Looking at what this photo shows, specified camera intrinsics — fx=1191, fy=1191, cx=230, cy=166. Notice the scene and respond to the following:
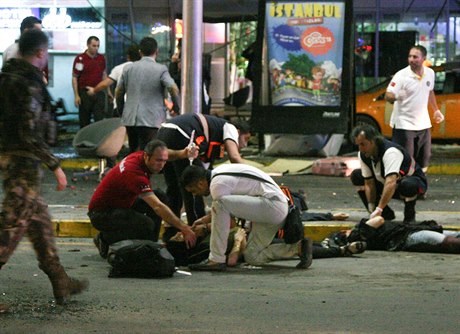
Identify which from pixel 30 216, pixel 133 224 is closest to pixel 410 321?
pixel 30 216

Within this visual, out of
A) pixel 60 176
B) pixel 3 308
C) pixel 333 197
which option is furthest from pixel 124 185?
pixel 333 197

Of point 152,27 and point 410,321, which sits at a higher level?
point 152,27

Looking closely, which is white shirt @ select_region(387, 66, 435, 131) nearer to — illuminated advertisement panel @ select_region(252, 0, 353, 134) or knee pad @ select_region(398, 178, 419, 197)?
knee pad @ select_region(398, 178, 419, 197)

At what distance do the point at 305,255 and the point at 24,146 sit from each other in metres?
3.08

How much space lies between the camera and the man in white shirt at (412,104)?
1393cm

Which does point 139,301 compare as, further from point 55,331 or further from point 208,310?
point 55,331

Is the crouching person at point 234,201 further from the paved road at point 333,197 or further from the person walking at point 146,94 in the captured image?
the person walking at point 146,94

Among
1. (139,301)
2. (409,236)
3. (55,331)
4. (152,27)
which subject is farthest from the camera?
(152,27)

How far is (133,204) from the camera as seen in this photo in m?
10.1

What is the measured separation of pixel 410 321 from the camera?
24.8 feet

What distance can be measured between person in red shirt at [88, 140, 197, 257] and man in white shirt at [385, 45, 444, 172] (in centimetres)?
453

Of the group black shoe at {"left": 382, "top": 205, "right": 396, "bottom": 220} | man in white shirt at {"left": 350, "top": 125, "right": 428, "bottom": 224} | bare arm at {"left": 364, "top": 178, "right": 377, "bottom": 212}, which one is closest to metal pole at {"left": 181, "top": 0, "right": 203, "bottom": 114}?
man in white shirt at {"left": 350, "top": 125, "right": 428, "bottom": 224}

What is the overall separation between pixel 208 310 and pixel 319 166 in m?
9.37

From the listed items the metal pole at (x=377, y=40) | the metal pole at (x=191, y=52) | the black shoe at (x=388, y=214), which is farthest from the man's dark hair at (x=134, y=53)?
the metal pole at (x=377, y=40)
